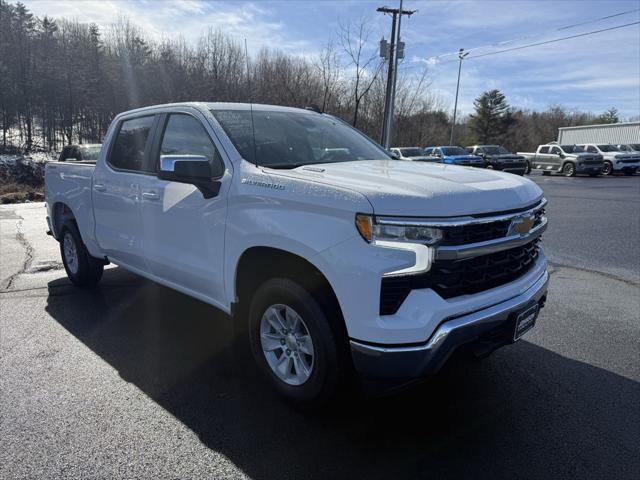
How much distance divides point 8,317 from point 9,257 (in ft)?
10.3

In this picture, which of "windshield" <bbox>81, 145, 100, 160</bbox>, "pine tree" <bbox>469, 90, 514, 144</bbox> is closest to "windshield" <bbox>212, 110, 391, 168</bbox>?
"windshield" <bbox>81, 145, 100, 160</bbox>

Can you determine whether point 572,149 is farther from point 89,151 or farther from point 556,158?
point 89,151

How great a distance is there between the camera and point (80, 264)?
18.2 feet

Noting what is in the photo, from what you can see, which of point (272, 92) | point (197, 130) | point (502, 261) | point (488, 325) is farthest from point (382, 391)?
point (272, 92)

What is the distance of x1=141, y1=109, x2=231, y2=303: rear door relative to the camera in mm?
3355

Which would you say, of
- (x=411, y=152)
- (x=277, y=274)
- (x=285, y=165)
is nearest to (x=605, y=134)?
(x=411, y=152)

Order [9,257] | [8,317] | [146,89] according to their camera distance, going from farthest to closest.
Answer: [146,89] → [9,257] → [8,317]

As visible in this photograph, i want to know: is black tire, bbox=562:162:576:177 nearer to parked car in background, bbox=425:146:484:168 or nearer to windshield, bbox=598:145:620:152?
windshield, bbox=598:145:620:152

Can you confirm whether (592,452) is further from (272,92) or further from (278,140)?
(272,92)

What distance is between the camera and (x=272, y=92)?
30.7 m

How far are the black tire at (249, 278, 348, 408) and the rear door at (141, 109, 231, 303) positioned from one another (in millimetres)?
548

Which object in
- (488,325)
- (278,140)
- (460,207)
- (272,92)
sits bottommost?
(488,325)

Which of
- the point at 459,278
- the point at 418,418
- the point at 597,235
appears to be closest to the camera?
the point at 459,278

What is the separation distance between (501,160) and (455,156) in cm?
322
